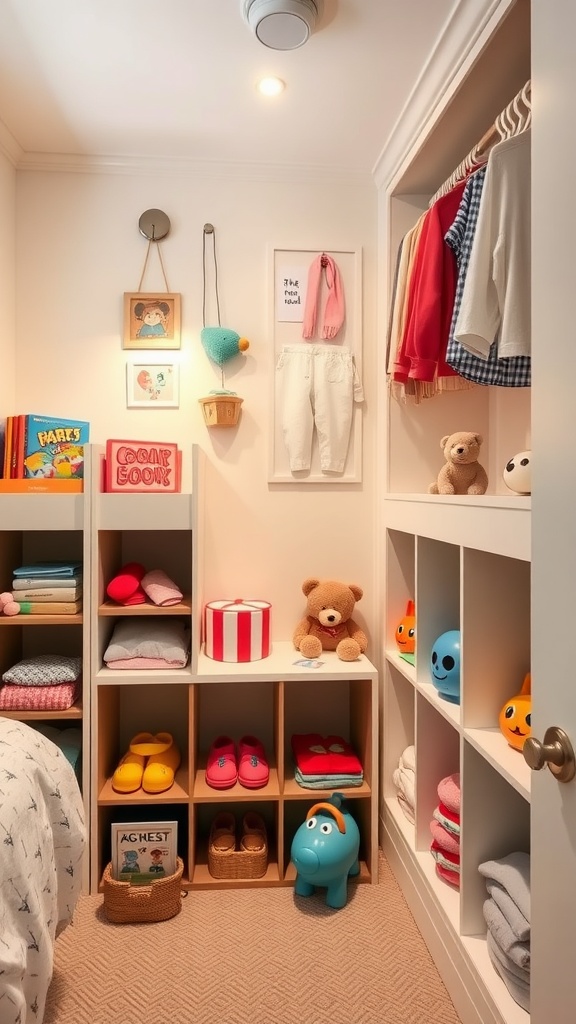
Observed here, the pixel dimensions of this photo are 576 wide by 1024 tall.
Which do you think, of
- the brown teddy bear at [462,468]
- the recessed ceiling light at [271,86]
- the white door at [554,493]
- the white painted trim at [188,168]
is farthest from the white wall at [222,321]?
the white door at [554,493]

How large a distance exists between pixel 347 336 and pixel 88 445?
108cm

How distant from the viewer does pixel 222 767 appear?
7.07ft

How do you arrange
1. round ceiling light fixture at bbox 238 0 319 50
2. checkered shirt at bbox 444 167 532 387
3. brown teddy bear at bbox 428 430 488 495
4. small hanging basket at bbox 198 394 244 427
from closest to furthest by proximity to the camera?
round ceiling light fixture at bbox 238 0 319 50 → checkered shirt at bbox 444 167 532 387 → brown teddy bear at bbox 428 430 488 495 → small hanging basket at bbox 198 394 244 427

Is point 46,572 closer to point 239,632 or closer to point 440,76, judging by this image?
point 239,632

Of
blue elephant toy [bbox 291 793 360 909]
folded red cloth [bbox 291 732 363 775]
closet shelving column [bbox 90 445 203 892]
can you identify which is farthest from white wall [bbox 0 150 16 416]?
blue elephant toy [bbox 291 793 360 909]

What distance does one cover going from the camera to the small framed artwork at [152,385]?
2.42 metres

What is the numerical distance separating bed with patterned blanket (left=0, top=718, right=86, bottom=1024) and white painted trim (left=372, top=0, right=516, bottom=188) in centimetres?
192

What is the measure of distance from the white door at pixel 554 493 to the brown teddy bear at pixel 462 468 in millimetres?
855

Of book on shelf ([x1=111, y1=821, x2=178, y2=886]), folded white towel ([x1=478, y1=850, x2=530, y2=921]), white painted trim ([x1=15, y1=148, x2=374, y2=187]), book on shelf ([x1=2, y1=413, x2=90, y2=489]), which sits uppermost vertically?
white painted trim ([x1=15, y1=148, x2=374, y2=187])

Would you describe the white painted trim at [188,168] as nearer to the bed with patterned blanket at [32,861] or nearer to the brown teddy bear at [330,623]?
the brown teddy bear at [330,623]

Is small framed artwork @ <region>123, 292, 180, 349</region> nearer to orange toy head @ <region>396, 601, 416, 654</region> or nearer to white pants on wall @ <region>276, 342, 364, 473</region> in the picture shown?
white pants on wall @ <region>276, 342, 364, 473</region>

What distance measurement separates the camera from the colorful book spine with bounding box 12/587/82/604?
2049mm

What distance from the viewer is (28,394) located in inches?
95.0

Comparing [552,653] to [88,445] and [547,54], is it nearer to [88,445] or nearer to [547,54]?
[547,54]
